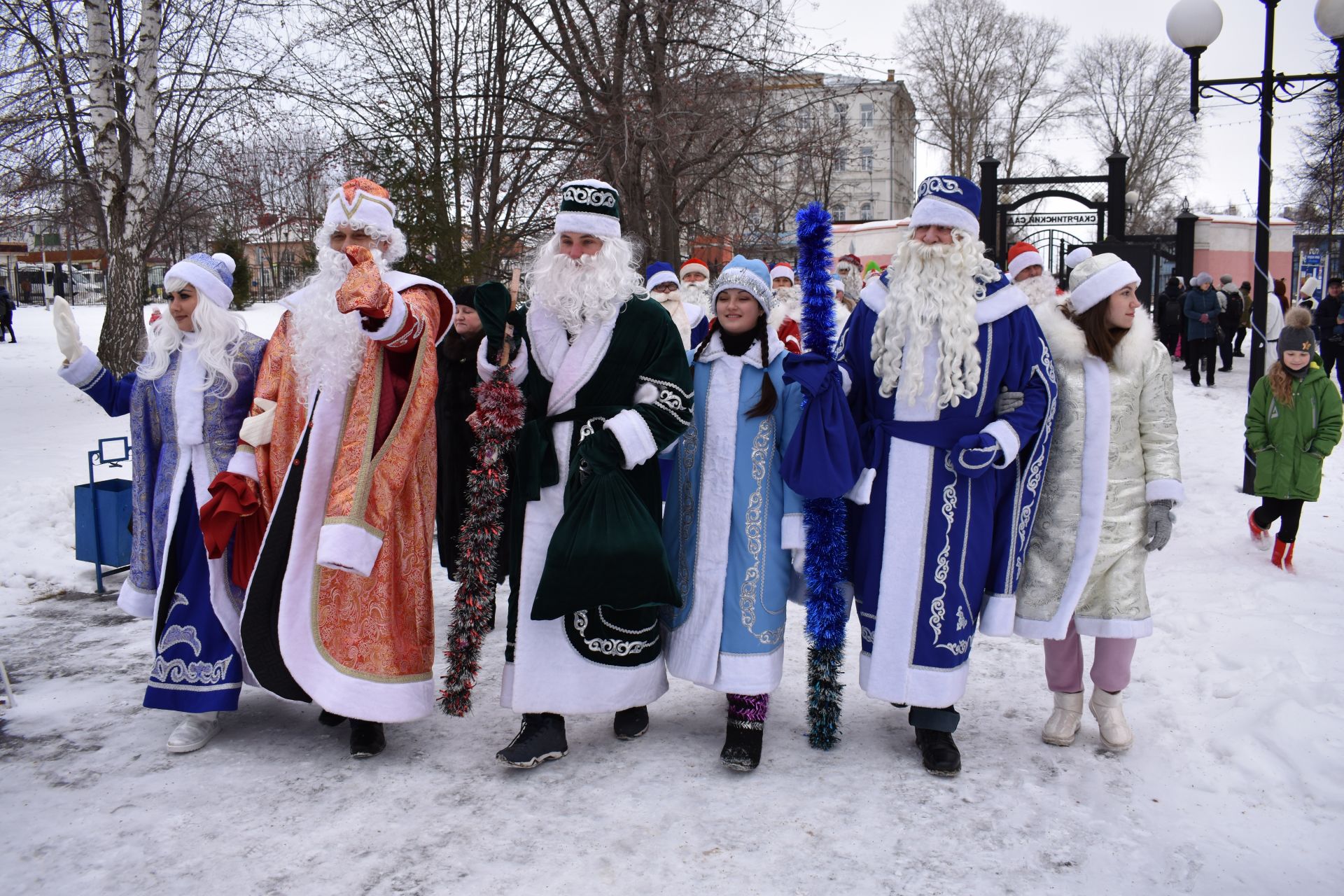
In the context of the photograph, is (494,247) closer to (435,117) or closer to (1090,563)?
(435,117)

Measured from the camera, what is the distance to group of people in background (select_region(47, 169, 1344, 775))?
3.47 metres

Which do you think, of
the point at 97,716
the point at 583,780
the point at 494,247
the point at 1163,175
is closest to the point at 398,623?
the point at 583,780

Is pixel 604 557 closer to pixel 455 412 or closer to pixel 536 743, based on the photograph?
pixel 536 743

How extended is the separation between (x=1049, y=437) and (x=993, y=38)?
41634 mm

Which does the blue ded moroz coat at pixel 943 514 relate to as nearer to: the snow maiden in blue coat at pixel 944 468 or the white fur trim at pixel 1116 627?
the snow maiden in blue coat at pixel 944 468

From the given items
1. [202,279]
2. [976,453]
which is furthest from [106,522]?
[976,453]

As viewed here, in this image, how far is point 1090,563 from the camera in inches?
141

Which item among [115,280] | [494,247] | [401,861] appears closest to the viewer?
[401,861]

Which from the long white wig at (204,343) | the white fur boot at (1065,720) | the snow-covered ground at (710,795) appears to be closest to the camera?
the snow-covered ground at (710,795)

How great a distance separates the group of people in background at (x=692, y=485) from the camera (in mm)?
3469

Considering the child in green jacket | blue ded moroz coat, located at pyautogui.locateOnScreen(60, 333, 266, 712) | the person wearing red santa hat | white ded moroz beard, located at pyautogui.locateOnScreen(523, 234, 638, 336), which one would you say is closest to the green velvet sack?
white ded moroz beard, located at pyautogui.locateOnScreen(523, 234, 638, 336)

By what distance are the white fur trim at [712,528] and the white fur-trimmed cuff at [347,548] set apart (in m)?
1.13

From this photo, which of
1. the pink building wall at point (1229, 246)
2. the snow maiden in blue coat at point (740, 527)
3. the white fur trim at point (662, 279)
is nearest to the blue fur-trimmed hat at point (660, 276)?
the white fur trim at point (662, 279)

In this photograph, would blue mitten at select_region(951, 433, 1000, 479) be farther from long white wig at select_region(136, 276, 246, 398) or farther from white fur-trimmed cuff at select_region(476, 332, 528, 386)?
long white wig at select_region(136, 276, 246, 398)
